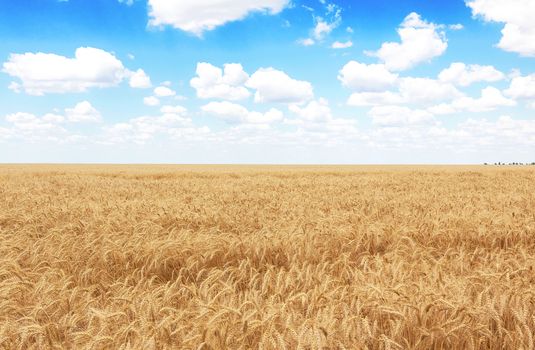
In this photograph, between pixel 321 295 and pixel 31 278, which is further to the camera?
pixel 31 278

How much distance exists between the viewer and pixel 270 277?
11.4 feet

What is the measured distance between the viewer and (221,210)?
24.4 feet

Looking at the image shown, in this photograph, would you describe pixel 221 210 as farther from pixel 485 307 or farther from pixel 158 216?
pixel 485 307

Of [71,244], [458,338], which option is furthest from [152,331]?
[71,244]

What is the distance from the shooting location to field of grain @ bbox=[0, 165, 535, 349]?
2.36m

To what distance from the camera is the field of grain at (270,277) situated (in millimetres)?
2363

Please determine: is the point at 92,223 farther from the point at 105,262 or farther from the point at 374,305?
the point at 374,305

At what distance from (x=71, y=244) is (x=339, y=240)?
9.92ft

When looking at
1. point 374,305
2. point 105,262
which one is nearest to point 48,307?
point 105,262

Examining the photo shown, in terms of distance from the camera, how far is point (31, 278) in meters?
3.83

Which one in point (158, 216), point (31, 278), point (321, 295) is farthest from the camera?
point (158, 216)

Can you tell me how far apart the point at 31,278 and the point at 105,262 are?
0.69 m

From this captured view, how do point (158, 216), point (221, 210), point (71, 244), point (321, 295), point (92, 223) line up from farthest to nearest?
point (221, 210) → point (158, 216) → point (92, 223) → point (71, 244) → point (321, 295)

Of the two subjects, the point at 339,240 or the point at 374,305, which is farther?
the point at 339,240
